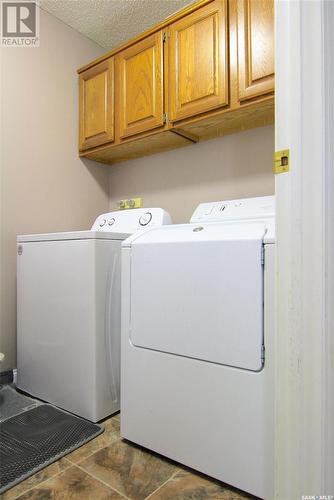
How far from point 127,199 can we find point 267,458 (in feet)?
6.51

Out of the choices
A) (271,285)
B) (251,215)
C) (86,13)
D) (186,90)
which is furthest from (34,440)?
(86,13)

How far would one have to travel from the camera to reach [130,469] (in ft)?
3.93

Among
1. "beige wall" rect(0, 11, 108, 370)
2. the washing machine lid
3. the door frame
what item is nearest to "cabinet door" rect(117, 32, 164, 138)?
"beige wall" rect(0, 11, 108, 370)

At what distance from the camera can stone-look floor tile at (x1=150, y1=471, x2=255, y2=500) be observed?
106 centimetres

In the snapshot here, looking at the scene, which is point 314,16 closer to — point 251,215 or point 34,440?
point 251,215

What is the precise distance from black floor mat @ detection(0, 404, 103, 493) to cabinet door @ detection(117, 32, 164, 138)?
1.72 meters

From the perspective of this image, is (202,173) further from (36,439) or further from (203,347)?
(36,439)

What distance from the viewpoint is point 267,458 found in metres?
0.98

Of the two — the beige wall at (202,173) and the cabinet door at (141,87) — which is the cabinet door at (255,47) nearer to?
the beige wall at (202,173)

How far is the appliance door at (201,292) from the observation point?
1.03 meters

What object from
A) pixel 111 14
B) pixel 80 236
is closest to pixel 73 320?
pixel 80 236

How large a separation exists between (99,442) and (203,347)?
707mm

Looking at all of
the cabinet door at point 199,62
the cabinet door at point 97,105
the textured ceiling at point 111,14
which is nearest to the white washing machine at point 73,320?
the cabinet door at point 199,62

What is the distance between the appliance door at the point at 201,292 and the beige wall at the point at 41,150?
1091 millimetres
